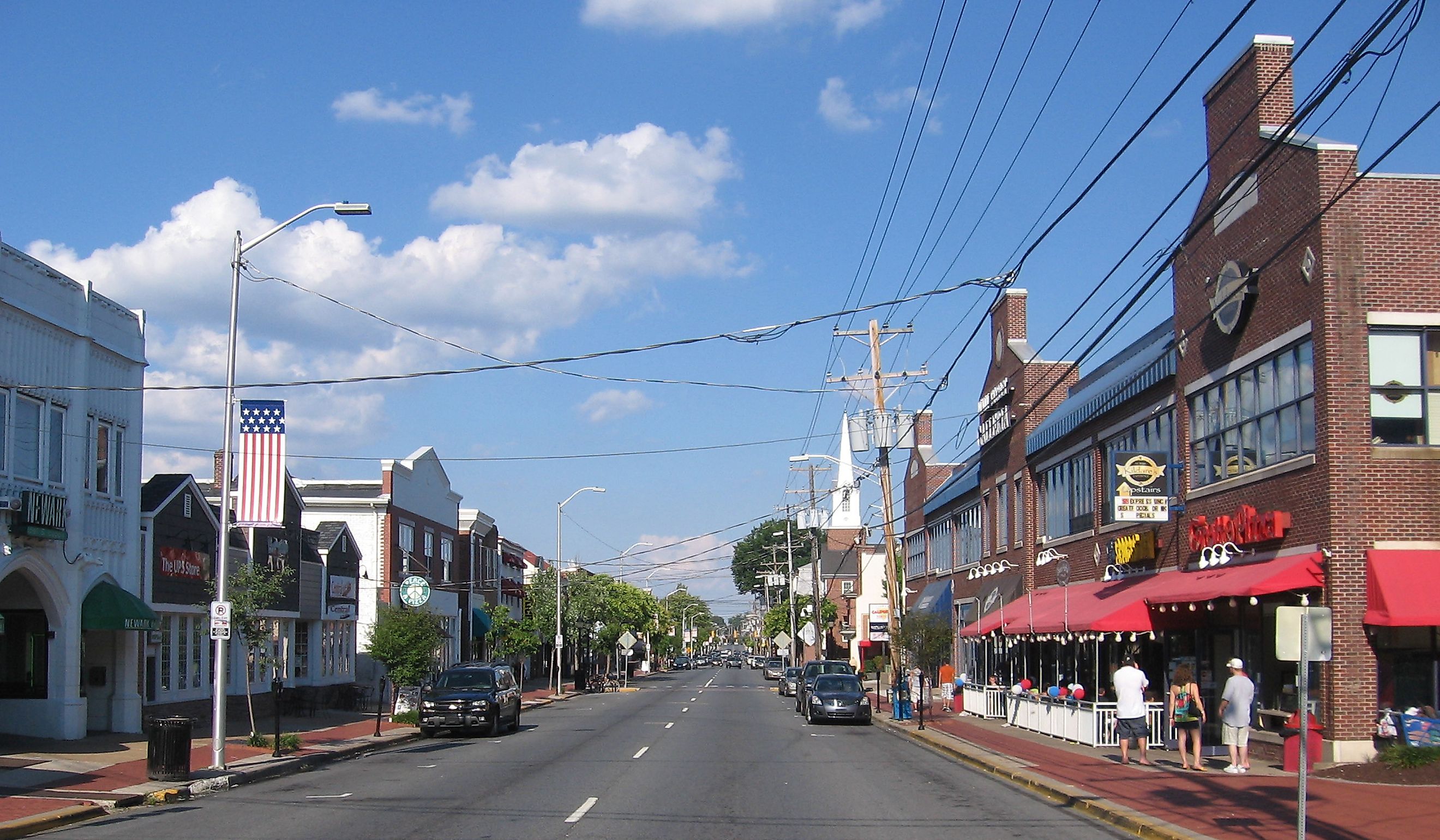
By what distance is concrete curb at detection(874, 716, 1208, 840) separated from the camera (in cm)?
1366

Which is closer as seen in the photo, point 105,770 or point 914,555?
point 105,770

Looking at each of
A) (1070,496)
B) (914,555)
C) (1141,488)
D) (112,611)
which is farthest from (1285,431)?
(914,555)

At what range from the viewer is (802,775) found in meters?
20.6

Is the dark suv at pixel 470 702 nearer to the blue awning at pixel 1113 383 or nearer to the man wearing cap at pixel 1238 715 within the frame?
the blue awning at pixel 1113 383

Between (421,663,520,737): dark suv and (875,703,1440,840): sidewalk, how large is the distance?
11945mm

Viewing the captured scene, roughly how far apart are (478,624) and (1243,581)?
45636 millimetres

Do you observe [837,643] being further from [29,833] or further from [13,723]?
[29,833]

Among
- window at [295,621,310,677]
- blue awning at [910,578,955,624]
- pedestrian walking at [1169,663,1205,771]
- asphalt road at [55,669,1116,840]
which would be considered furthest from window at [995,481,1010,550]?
window at [295,621,310,677]

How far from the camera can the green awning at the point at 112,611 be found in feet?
81.7

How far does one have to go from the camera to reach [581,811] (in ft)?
50.6

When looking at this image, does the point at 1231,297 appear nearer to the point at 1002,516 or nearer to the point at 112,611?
the point at 1002,516

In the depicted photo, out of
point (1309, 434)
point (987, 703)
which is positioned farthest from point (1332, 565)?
point (987, 703)

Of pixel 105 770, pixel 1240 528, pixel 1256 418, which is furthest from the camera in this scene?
pixel 1256 418

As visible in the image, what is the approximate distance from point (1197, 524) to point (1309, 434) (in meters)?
3.94
